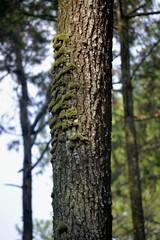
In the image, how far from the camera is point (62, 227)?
245 centimetres

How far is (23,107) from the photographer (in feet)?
31.9

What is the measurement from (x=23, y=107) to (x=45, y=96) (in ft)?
2.39

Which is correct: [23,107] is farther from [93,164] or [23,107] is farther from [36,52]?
[93,164]

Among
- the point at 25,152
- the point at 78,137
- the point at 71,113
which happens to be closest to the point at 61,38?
the point at 71,113

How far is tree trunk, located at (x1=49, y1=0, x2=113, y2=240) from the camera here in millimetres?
2449

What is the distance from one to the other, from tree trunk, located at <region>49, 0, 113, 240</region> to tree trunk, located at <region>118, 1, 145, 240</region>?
12.7ft

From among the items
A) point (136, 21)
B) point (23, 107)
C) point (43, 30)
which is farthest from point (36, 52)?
point (136, 21)

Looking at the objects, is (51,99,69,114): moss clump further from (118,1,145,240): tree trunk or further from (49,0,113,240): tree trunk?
(118,1,145,240): tree trunk

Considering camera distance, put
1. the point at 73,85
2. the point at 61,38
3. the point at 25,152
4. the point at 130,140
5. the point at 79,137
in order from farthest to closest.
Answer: the point at 25,152 → the point at 130,140 → the point at 61,38 → the point at 73,85 → the point at 79,137

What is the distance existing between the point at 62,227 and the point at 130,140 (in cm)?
452

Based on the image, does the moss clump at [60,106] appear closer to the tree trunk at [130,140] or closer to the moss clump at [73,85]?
the moss clump at [73,85]

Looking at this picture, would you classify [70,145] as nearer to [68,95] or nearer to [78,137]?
[78,137]

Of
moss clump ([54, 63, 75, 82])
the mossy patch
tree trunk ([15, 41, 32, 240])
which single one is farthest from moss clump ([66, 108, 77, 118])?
tree trunk ([15, 41, 32, 240])

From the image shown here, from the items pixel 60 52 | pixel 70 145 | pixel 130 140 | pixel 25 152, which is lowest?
pixel 70 145
